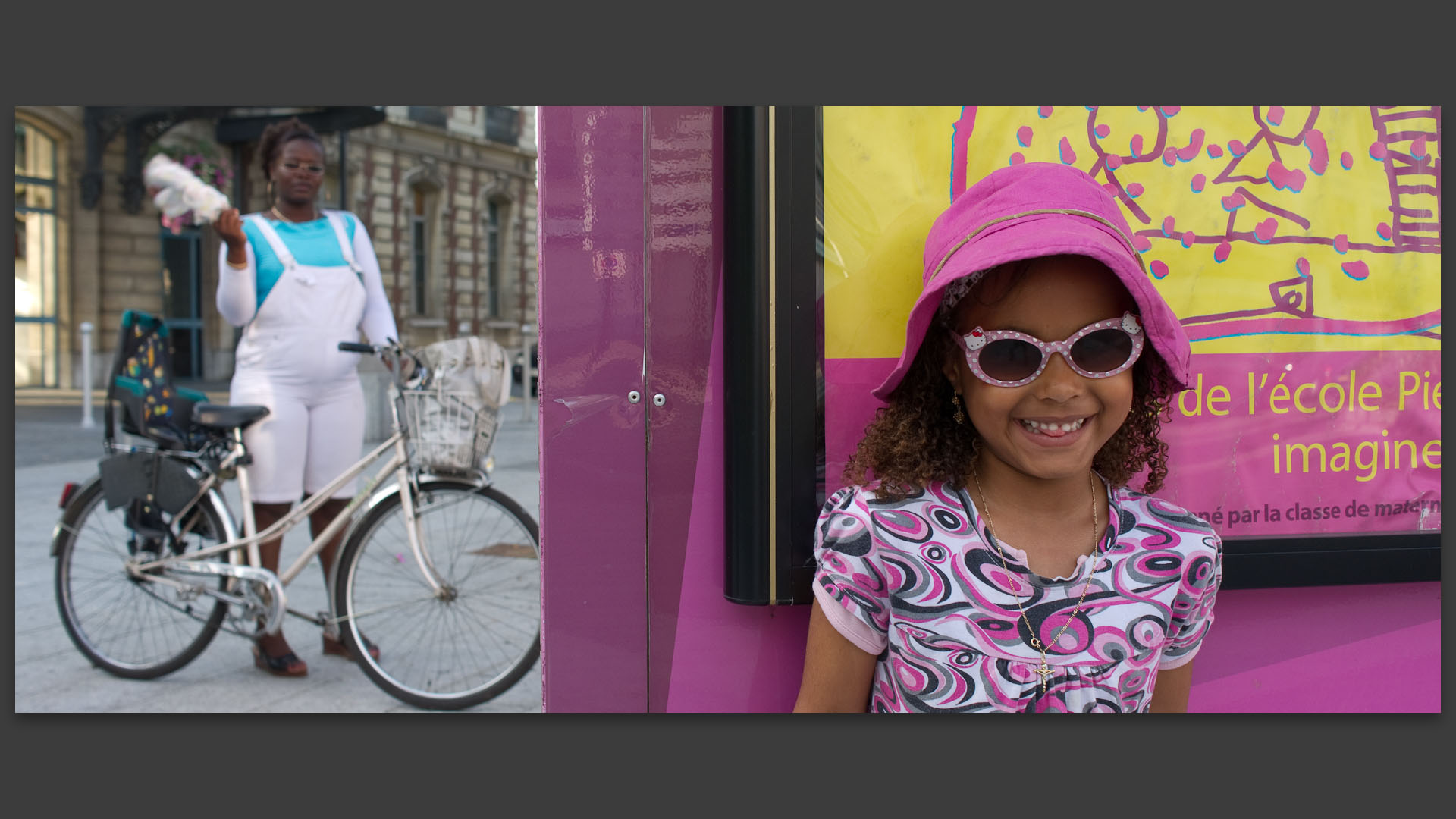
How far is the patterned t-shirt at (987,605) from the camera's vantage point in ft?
5.37

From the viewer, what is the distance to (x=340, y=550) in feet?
10.9

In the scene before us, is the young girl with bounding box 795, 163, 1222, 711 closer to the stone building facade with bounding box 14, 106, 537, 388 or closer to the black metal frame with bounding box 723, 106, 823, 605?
the black metal frame with bounding box 723, 106, 823, 605

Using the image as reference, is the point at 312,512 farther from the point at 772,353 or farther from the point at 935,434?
the point at 935,434

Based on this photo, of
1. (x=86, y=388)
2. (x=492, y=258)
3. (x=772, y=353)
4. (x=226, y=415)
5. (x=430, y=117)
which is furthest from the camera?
(x=492, y=258)

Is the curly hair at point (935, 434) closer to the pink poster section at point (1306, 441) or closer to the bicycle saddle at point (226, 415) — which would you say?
the pink poster section at point (1306, 441)

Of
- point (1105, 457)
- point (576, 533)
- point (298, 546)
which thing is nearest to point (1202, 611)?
point (1105, 457)

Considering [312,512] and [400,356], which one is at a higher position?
[400,356]

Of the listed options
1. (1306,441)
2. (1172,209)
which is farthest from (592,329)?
(1306,441)

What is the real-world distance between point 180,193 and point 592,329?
217cm

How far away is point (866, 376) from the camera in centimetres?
187

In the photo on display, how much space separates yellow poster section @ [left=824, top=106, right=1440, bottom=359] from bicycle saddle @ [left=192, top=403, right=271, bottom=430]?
2.43 meters

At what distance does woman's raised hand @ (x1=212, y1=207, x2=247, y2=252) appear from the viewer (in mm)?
3420

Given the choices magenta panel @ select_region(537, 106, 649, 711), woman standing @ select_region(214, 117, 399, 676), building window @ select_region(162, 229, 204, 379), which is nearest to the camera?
magenta panel @ select_region(537, 106, 649, 711)

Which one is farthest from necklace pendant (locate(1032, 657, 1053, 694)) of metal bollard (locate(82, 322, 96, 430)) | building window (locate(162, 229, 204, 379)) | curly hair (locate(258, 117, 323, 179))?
building window (locate(162, 229, 204, 379))
